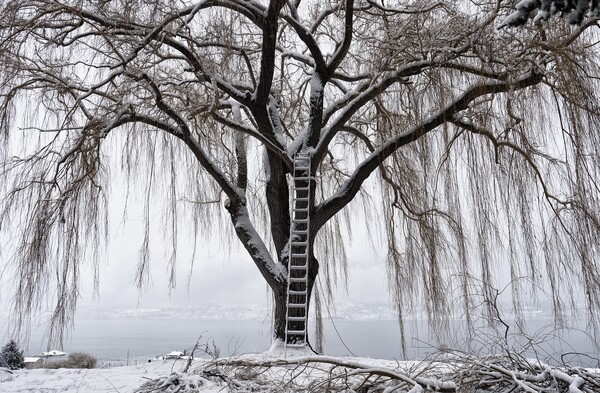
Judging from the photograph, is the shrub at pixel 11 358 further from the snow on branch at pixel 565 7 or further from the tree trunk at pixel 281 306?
the snow on branch at pixel 565 7

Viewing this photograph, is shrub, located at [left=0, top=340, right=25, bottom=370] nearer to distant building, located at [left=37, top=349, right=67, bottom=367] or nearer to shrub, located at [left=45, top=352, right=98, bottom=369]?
distant building, located at [left=37, top=349, right=67, bottom=367]

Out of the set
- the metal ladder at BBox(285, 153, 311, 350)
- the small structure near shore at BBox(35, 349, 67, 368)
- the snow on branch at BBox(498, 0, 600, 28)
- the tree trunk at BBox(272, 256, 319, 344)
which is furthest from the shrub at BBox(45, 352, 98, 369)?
the snow on branch at BBox(498, 0, 600, 28)

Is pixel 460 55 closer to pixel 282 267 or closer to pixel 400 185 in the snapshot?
pixel 400 185

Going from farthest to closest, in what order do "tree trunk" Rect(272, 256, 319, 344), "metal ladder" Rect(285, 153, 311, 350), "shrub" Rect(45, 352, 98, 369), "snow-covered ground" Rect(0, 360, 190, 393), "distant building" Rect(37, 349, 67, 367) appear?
1. "shrub" Rect(45, 352, 98, 369)
2. "tree trunk" Rect(272, 256, 319, 344)
3. "metal ladder" Rect(285, 153, 311, 350)
4. "distant building" Rect(37, 349, 67, 367)
5. "snow-covered ground" Rect(0, 360, 190, 393)

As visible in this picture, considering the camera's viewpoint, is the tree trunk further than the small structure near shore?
Yes

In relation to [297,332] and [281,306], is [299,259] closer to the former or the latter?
[281,306]

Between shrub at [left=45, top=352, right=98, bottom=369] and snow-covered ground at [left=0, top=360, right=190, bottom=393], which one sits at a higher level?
snow-covered ground at [left=0, top=360, right=190, bottom=393]

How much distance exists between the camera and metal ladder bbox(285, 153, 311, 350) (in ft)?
18.5

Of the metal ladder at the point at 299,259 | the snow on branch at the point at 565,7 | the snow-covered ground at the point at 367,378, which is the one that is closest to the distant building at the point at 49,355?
the snow-covered ground at the point at 367,378

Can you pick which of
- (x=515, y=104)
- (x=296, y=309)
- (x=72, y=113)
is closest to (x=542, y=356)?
(x=515, y=104)

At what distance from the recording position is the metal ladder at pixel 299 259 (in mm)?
5645

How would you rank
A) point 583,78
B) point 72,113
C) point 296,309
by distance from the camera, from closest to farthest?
point 583,78
point 72,113
point 296,309

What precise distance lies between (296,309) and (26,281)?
2.71 m

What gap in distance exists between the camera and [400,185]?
618 cm
